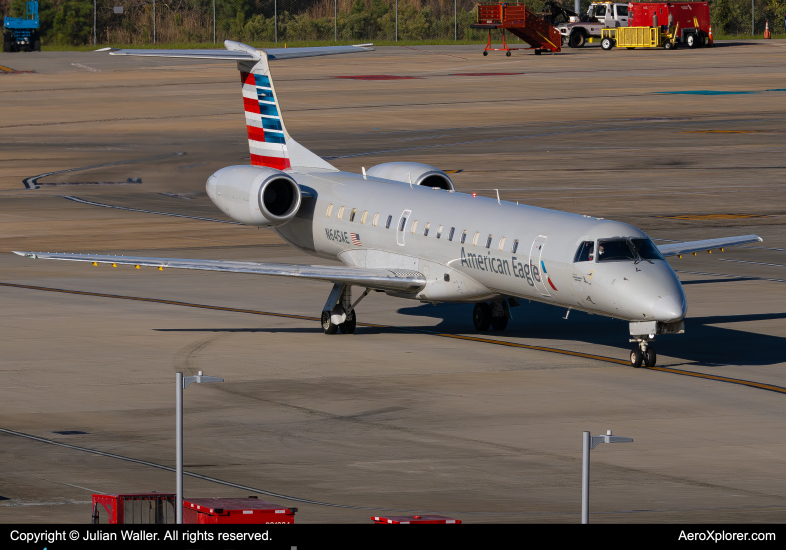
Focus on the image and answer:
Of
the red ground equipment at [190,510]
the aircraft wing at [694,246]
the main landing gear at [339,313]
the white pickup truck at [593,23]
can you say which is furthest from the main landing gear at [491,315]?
the white pickup truck at [593,23]

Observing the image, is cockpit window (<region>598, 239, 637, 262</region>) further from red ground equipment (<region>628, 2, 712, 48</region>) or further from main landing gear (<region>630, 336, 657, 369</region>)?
red ground equipment (<region>628, 2, 712, 48</region>)

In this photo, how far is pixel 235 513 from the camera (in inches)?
518

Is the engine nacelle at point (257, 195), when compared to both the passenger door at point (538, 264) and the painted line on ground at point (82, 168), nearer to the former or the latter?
the passenger door at point (538, 264)

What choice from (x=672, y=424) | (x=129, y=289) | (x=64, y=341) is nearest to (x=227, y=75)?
(x=129, y=289)

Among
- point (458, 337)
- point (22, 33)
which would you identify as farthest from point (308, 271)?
point (22, 33)

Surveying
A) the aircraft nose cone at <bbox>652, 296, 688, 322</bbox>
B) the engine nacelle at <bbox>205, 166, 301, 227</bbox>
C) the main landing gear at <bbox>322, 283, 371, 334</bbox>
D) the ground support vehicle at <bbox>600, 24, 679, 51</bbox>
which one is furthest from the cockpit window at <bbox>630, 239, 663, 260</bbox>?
the ground support vehicle at <bbox>600, 24, 679, 51</bbox>

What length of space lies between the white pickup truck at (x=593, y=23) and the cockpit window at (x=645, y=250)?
9063cm

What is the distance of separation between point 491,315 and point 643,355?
18.4 ft

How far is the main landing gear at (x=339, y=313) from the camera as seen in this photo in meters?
31.4

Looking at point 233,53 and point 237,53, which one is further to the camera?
point 237,53

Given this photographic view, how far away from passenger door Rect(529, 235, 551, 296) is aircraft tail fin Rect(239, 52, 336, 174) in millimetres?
9947

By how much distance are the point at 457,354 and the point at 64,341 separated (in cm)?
846

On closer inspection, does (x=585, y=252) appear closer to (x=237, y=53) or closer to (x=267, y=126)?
(x=267, y=126)

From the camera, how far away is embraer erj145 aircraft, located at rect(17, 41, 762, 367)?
1038 inches
